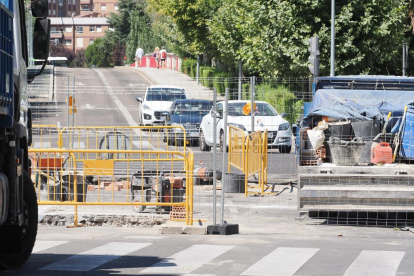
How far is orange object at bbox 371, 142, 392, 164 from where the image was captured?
42.3ft

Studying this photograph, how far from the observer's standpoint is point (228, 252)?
981 cm

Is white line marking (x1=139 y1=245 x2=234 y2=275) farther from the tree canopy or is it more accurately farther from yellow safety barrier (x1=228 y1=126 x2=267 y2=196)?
the tree canopy

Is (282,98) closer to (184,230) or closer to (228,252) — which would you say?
(184,230)

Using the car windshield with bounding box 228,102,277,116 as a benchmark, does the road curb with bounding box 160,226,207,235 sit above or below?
below

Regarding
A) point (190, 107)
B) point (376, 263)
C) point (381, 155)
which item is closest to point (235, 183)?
point (381, 155)

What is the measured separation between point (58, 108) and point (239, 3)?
21.0m

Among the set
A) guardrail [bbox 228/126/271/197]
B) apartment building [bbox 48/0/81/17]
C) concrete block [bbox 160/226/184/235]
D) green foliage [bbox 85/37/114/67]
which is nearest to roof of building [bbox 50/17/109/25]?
apartment building [bbox 48/0/81/17]

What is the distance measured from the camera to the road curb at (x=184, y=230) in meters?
11.4

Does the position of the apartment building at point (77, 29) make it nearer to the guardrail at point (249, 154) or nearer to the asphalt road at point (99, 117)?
the asphalt road at point (99, 117)

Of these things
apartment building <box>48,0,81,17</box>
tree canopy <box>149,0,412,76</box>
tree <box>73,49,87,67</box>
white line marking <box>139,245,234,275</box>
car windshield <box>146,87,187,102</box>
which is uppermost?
apartment building <box>48,0,81,17</box>

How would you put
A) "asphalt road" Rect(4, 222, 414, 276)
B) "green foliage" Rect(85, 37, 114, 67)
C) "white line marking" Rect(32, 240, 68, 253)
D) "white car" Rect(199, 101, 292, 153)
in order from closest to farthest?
"asphalt road" Rect(4, 222, 414, 276) < "white line marking" Rect(32, 240, 68, 253) < "white car" Rect(199, 101, 292, 153) < "green foliage" Rect(85, 37, 114, 67)

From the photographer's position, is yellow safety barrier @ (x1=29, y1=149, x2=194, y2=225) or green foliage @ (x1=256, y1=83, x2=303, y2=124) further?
green foliage @ (x1=256, y1=83, x2=303, y2=124)

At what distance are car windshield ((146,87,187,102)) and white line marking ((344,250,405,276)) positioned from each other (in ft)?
58.8

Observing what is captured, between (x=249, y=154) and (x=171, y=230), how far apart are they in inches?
207
